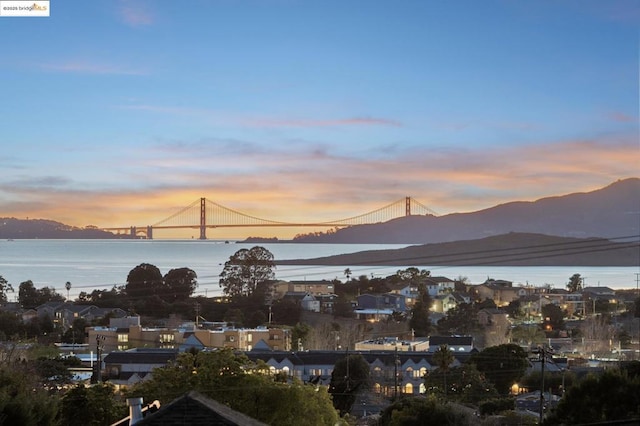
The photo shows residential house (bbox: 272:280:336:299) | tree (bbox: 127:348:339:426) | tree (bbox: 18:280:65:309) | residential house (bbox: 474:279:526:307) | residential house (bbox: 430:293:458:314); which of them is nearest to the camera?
tree (bbox: 127:348:339:426)

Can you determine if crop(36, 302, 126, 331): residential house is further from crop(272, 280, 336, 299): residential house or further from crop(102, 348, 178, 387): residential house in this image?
crop(272, 280, 336, 299): residential house

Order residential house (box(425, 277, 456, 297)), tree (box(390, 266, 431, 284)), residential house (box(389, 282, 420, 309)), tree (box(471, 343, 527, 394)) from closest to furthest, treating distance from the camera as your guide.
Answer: tree (box(471, 343, 527, 394)), residential house (box(389, 282, 420, 309)), residential house (box(425, 277, 456, 297)), tree (box(390, 266, 431, 284))

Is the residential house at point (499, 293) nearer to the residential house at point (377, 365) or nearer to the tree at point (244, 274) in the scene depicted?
the tree at point (244, 274)

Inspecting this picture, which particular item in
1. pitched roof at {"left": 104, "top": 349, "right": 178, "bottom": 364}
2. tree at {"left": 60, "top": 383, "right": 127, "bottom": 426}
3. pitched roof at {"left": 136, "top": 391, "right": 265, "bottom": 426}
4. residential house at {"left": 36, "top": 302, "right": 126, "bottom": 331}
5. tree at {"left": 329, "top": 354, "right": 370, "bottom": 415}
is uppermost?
pitched roof at {"left": 136, "top": 391, "right": 265, "bottom": 426}

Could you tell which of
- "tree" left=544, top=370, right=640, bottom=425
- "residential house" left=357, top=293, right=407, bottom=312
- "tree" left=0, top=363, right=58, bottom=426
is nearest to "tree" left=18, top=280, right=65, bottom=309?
"residential house" left=357, top=293, right=407, bottom=312

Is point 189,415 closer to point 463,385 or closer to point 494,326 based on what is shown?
point 463,385

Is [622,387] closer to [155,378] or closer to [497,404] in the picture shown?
[155,378]
